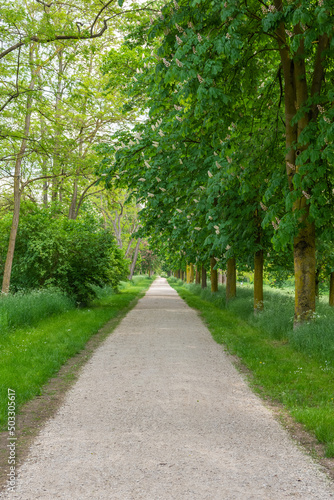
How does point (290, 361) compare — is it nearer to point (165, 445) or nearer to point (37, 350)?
point (165, 445)

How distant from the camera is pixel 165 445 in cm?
412

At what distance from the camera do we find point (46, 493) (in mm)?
3213

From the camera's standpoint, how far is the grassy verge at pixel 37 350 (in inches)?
228

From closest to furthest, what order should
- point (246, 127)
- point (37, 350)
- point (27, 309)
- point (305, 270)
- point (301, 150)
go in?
point (37, 350)
point (301, 150)
point (305, 270)
point (246, 127)
point (27, 309)

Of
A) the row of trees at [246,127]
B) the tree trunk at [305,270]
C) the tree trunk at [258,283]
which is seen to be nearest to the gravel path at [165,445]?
the tree trunk at [305,270]

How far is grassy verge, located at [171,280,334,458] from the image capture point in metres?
5.01

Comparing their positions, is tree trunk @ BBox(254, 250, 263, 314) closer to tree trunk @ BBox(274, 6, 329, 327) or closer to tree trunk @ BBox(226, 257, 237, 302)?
tree trunk @ BBox(274, 6, 329, 327)

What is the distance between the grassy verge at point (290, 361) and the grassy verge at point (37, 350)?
3.17m

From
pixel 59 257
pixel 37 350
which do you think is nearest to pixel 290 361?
pixel 37 350

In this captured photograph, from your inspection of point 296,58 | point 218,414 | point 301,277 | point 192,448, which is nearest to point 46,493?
point 192,448

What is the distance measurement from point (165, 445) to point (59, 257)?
1279cm

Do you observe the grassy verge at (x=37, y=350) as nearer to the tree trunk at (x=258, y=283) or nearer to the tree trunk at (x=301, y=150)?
the tree trunk at (x=258, y=283)

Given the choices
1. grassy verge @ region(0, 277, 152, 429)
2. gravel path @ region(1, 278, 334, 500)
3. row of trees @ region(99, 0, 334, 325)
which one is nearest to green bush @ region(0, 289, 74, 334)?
grassy verge @ region(0, 277, 152, 429)

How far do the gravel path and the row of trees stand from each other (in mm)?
3235
